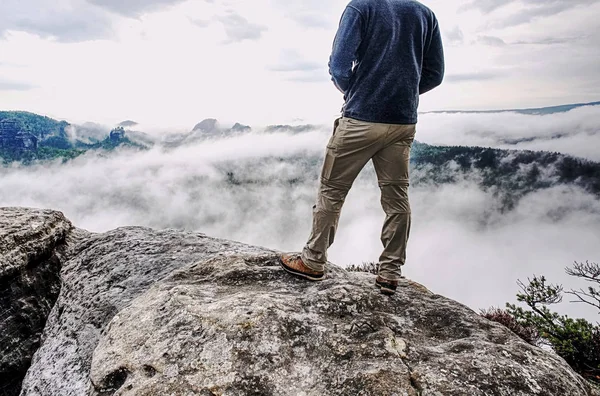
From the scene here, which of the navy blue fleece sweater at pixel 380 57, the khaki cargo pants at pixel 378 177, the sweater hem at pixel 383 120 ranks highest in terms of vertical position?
the navy blue fleece sweater at pixel 380 57

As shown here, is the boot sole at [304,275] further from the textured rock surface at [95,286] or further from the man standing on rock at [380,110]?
the textured rock surface at [95,286]

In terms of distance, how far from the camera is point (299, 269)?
18.5 ft

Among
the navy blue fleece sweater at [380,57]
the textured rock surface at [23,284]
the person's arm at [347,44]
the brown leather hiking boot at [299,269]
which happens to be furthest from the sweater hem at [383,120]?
the textured rock surface at [23,284]

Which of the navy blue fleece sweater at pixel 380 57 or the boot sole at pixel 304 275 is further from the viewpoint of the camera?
the boot sole at pixel 304 275

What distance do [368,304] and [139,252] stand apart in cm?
433

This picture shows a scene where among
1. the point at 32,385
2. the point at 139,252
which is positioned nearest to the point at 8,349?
the point at 32,385

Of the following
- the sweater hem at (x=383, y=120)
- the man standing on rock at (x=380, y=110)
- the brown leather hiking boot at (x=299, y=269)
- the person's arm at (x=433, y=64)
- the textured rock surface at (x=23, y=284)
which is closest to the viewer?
the man standing on rock at (x=380, y=110)

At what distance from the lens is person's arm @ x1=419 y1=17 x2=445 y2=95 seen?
5461 millimetres

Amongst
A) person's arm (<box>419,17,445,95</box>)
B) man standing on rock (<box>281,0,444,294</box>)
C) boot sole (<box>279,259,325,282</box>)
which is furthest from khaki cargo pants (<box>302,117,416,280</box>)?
person's arm (<box>419,17,445,95</box>)

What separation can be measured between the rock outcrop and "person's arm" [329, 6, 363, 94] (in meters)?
2.84

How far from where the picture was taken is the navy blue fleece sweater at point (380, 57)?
4824mm

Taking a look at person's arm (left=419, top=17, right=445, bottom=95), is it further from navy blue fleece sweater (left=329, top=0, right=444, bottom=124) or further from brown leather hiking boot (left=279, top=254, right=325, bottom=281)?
brown leather hiking boot (left=279, top=254, right=325, bottom=281)

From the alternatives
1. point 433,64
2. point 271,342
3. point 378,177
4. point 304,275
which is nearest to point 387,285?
point 304,275

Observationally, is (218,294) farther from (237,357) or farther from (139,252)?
(139,252)
